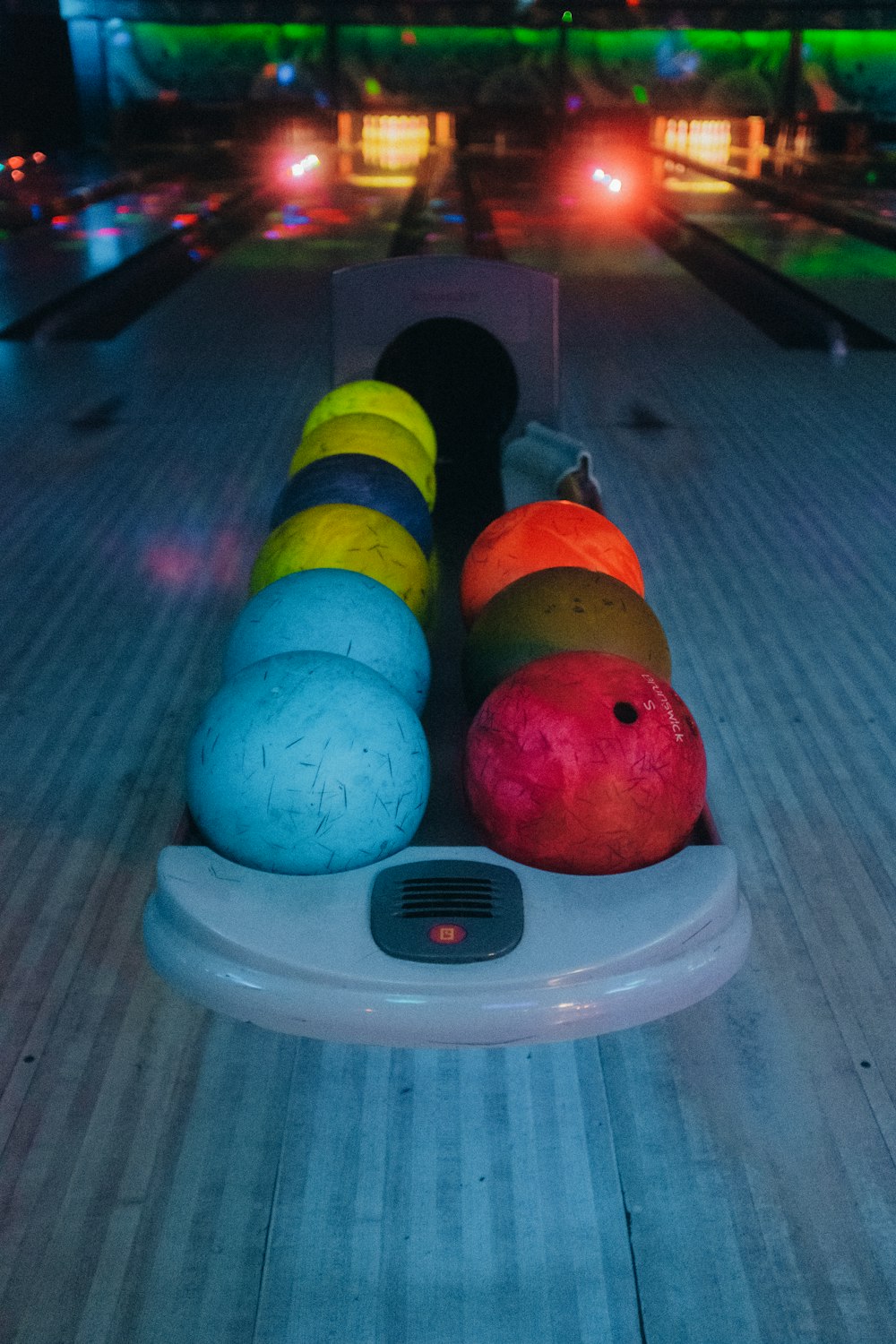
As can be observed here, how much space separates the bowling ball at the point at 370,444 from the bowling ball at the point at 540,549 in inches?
12.2

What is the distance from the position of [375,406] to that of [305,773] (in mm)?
1299

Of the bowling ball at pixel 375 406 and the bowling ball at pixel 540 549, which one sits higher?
the bowling ball at pixel 375 406

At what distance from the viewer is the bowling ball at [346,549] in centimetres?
177

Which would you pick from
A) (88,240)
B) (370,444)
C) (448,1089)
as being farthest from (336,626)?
(88,240)

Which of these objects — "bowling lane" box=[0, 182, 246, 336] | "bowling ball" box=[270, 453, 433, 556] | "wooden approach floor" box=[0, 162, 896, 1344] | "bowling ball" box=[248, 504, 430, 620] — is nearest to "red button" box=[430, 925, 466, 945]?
"wooden approach floor" box=[0, 162, 896, 1344]

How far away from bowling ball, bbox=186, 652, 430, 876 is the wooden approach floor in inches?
8.6

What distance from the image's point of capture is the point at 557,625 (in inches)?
62.7

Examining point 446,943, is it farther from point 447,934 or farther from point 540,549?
point 540,549

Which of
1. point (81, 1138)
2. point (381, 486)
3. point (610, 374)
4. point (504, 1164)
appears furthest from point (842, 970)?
point (610, 374)

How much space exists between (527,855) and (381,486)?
834mm

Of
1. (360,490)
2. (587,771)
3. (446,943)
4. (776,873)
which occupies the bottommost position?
(776,873)

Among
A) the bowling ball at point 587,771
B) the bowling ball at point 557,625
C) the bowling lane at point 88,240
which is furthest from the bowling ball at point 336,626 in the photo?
the bowling lane at point 88,240

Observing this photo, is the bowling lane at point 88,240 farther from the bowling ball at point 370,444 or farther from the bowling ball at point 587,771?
the bowling ball at point 587,771

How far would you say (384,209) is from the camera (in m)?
8.54
